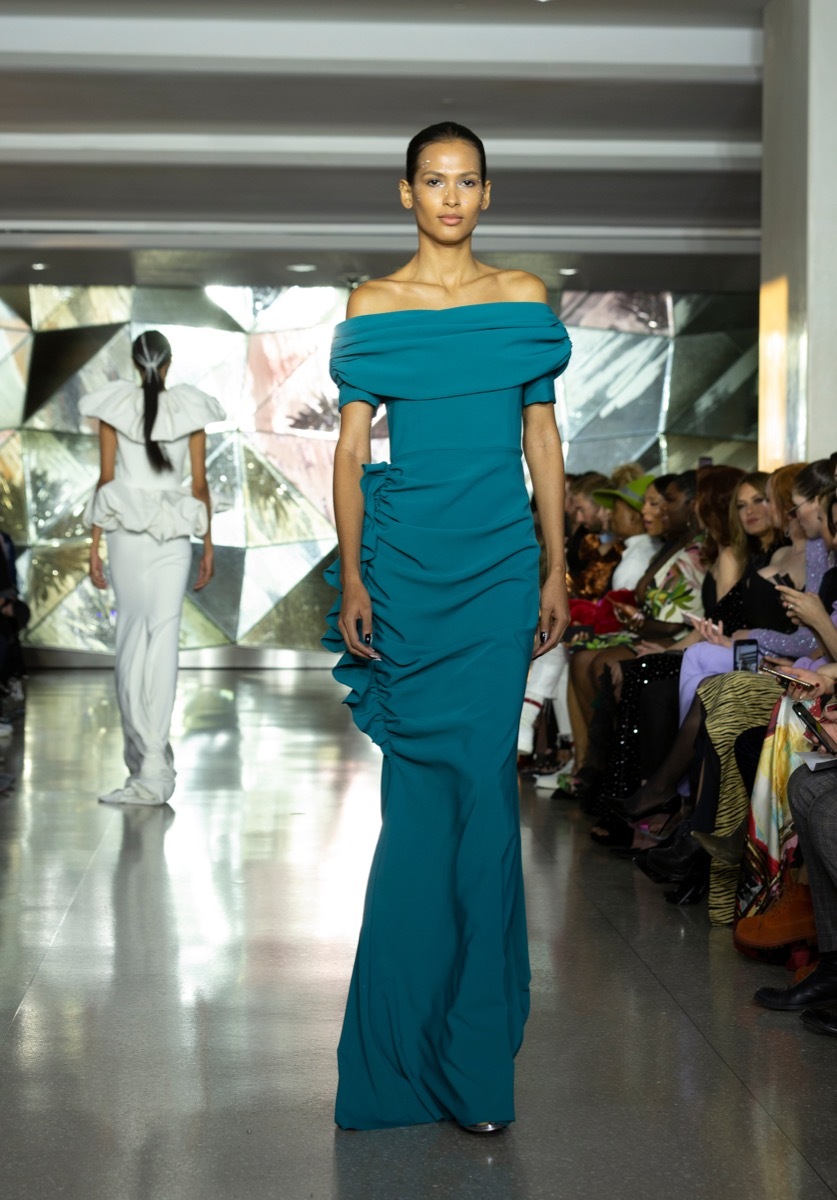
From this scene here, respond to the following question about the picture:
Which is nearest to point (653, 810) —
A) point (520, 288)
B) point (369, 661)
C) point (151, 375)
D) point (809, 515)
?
point (809, 515)

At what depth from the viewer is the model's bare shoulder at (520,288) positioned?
2.56 m

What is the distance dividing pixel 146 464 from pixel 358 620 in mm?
3334

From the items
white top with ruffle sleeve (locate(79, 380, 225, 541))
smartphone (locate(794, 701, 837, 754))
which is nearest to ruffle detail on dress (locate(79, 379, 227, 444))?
white top with ruffle sleeve (locate(79, 380, 225, 541))

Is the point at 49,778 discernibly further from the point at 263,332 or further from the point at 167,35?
the point at 263,332

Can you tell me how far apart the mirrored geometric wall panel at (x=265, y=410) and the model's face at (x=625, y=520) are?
592cm

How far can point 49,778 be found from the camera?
6.23 metres

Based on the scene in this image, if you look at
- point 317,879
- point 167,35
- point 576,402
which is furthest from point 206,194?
point 317,879

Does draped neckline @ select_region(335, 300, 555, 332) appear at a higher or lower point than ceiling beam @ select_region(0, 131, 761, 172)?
lower

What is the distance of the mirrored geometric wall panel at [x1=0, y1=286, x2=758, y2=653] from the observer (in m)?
12.4

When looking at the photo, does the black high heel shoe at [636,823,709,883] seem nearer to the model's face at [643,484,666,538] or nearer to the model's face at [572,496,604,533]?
the model's face at [643,484,666,538]

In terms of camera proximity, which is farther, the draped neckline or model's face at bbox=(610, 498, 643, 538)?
model's face at bbox=(610, 498, 643, 538)

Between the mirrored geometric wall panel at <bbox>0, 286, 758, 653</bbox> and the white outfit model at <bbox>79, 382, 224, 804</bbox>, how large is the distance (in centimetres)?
665

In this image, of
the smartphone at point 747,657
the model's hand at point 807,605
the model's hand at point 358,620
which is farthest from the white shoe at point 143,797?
the model's hand at point 358,620

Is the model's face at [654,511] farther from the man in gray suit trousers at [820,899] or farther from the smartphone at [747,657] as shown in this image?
the man in gray suit trousers at [820,899]
